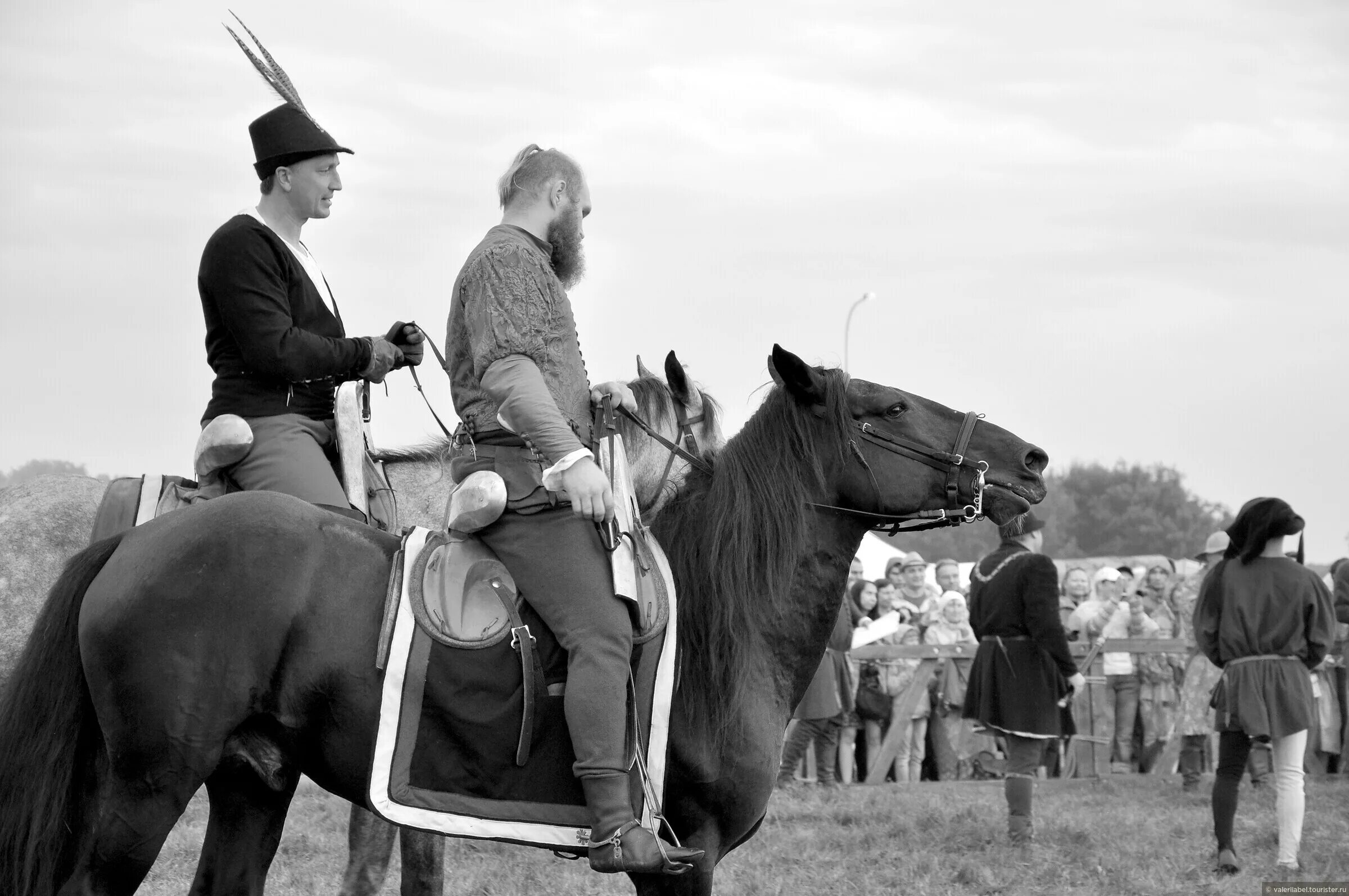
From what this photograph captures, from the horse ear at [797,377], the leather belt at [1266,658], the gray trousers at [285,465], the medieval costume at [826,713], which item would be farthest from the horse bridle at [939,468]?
the medieval costume at [826,713]

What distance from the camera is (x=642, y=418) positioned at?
7336mm

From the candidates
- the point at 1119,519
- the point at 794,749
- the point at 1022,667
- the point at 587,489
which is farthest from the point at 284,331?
the point at 1119,519

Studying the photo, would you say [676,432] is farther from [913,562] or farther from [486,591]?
[913,562]

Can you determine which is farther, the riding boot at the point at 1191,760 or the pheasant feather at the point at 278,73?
the riding boot at the point at 1191,760

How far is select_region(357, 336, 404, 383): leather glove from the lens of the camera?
5215mm

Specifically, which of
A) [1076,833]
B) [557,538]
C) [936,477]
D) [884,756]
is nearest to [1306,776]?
[884,756]

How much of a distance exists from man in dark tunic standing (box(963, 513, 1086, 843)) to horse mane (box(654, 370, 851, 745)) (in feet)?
17.6

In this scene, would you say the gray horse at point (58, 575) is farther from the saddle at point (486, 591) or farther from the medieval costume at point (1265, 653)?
the medieval costume at point (1265, 653)

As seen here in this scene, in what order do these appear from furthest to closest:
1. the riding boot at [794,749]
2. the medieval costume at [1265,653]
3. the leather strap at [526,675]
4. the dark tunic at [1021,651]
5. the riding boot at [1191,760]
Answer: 1. the riding boot at [1191,760]
2. the riding boot at [794,749]
3. the dark tunic at [1021,651]
4. the medieval costume at [1265,653]
5. the leather strap at [526,675]

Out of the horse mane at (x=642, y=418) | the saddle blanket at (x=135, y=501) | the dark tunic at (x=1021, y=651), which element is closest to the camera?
the saddle blanket at (x=135, y=501)

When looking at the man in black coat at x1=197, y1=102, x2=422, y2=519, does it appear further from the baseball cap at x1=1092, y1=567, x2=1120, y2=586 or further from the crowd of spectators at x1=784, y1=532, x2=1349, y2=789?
the baseball cap at x1=1092, y1=567, x2=1120, y2=586

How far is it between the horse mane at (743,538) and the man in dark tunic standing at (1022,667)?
5358 millimetres

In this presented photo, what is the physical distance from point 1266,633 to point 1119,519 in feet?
228

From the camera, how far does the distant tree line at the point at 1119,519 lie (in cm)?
7319
